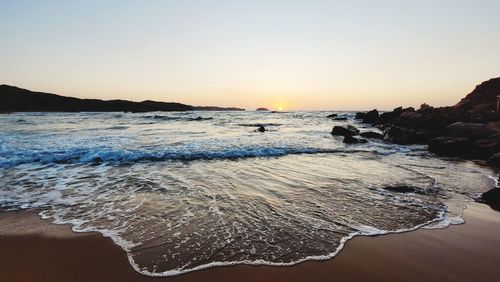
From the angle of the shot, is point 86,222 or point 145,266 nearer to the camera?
point 145,266

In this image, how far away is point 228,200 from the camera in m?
6.59

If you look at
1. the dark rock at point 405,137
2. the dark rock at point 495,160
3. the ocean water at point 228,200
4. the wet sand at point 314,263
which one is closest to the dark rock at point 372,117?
the dark rock at point 405,137

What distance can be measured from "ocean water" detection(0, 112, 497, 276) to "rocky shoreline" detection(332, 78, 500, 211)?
2.30 meters

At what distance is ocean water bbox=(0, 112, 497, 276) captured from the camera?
4.41m

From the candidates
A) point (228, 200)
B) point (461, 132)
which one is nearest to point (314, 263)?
point (228, 200)

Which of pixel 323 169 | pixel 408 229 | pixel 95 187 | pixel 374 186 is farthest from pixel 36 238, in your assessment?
pixel 323 169

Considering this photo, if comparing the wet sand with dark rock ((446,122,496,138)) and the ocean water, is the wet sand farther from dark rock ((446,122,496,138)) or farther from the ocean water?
dark rock ((446,122,496,138))

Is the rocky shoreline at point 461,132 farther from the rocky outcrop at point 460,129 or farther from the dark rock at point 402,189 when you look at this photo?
the dark rock at point 402,189

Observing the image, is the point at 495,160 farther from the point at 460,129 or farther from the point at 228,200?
the point at 228,200

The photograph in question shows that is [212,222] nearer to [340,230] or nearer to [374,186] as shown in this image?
[340,230]

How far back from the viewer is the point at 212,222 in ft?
17.4

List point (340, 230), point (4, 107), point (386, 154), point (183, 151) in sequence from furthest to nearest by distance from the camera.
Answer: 1. point (4, 107)
2. point (386, 154)
3. point (183, 151)
4. point (340, 230)

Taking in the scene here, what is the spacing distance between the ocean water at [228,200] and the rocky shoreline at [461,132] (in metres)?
2.30

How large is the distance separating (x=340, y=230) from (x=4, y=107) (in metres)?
99.3
